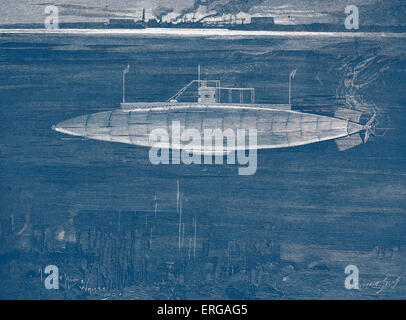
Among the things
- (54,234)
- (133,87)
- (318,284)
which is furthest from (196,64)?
(318,284)

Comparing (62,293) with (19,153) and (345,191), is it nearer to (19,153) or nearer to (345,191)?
(19,153)

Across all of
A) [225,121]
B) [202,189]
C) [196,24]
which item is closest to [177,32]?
[196,24]
